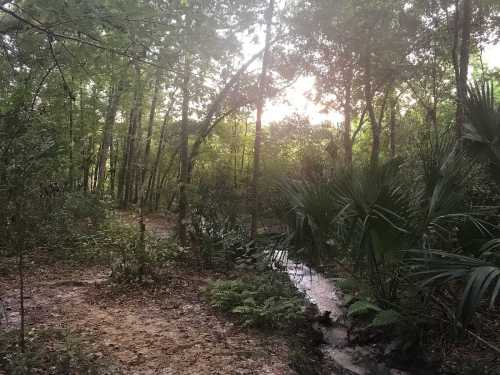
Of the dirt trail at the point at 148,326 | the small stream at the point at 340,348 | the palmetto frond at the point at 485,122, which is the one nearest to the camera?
the palmetto frond at the point at 485,122

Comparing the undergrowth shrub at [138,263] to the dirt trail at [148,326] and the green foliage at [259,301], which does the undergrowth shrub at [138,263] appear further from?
the green foliage at [259,301]

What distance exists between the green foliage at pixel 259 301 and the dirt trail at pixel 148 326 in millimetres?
252

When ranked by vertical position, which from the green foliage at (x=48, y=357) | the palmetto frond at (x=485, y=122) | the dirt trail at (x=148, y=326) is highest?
the palmetto frond at (x=485, y=122)

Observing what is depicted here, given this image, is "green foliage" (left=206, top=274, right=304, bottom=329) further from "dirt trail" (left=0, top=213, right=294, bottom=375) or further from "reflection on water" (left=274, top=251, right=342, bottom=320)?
"reflection on water" (left=274, top=251, right=342, bottom=320)

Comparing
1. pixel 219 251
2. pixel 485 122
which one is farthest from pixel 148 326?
pixel 485 122

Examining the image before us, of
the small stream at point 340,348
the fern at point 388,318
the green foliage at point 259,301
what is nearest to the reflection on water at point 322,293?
the small stream at point 340,348

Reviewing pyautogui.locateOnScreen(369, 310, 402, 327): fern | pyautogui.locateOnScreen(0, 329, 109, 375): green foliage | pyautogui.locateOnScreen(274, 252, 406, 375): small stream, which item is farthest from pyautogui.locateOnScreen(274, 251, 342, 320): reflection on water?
pyautogui.locateOnScreen(0, 329, 109, 375): green foliage

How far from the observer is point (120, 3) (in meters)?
3.84

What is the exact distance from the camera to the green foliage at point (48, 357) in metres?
3.96

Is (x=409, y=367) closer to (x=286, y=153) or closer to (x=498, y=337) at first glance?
(x=498, y=337)

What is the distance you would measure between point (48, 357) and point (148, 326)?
163cm

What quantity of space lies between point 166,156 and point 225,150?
4379mm

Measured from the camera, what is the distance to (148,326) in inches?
226

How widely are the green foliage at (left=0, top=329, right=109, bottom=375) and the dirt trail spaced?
249 mm
